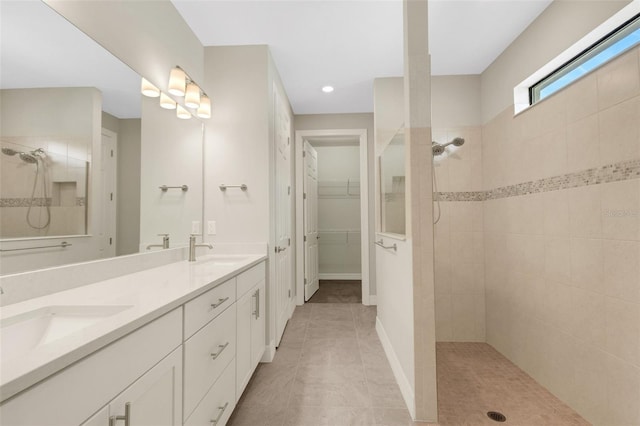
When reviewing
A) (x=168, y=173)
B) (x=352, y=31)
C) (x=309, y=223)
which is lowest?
(x=309, y=223)

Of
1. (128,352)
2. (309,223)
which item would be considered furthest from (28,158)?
(309,223)

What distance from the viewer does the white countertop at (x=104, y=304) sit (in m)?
0.50

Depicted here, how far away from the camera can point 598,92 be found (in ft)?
4.95

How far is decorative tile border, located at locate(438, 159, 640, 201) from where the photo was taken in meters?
1.38

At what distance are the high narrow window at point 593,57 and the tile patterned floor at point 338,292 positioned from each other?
121 inches

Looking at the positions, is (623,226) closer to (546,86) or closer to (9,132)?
(546,86)

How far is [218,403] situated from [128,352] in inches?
29.9

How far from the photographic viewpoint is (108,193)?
1.40m

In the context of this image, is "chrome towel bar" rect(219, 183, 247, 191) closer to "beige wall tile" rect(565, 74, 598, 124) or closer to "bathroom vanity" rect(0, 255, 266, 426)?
"bathroom vanity" rect(0, 255, 266, 426)

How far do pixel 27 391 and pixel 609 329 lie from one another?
2251 millimetres

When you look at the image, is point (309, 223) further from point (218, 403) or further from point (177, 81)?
point (218, 403)

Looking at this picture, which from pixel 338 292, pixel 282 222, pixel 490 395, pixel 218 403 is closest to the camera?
pixel 218 403

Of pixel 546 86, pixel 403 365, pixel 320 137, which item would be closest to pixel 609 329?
pixel 403 365

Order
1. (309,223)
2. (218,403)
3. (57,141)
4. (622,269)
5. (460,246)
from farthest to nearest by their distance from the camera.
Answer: (309,223)
(460,246)
(622,269)
(218,403)
(57,141)
